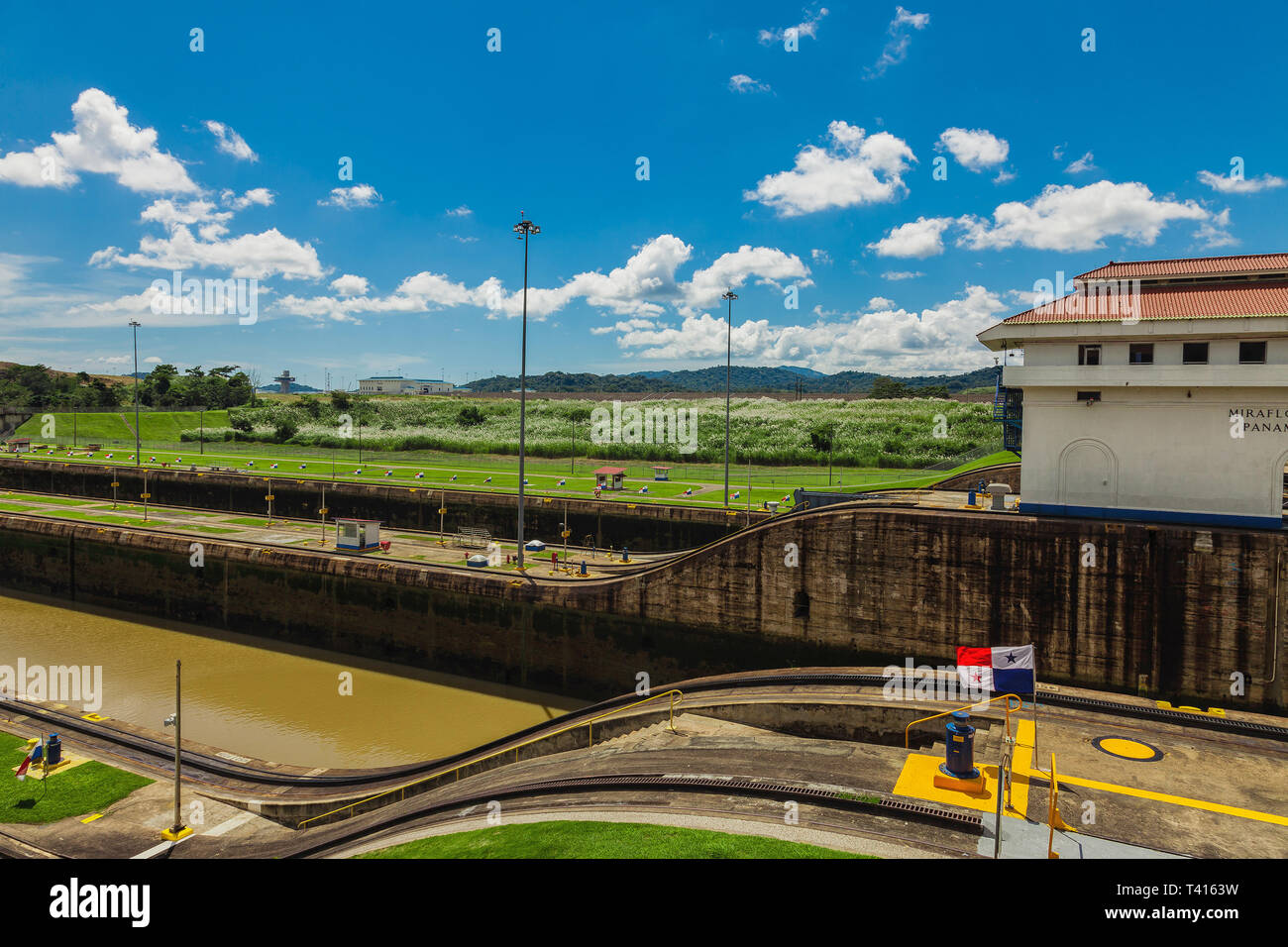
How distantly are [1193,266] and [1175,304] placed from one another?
267 centimetres

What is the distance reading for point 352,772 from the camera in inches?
820

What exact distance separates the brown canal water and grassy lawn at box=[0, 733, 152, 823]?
5261 millimetres

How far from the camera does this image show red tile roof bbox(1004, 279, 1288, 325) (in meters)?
20.5

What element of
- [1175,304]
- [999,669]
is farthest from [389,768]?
[1175,304]

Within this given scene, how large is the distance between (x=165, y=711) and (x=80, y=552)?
22.6 metres

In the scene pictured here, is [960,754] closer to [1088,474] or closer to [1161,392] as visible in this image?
[1088,474]

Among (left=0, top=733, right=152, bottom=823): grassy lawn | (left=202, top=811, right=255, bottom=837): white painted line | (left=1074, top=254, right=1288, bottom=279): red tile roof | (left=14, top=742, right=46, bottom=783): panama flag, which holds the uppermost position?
(left=1074, top=254, right=1288, bottom=279): red tile roof

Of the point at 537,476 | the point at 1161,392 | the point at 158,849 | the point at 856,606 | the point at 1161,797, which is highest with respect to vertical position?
the point at 1161,392

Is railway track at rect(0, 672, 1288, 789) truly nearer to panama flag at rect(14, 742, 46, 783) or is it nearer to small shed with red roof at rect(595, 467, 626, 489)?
panama flag at rect(14, 742, 46, 783)

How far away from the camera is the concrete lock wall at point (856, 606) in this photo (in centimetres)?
1955

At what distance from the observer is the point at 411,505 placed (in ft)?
157

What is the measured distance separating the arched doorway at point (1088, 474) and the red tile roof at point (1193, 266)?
20.4ft

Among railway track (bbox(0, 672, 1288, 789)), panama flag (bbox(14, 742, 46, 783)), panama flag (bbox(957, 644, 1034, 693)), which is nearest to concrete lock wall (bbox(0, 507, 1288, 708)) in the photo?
railway track (bbox(0, 672, 1288, 789))
